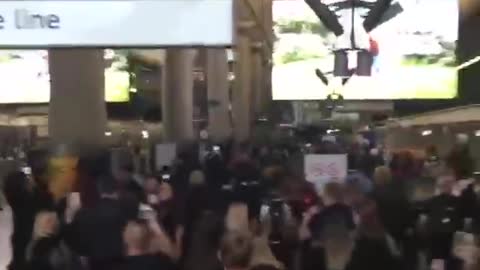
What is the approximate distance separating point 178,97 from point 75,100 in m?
15.2

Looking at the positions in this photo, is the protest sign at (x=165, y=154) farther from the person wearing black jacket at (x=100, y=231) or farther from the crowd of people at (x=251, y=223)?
the person wearing black jacket at (x=100, y=231)

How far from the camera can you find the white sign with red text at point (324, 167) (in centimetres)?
1227

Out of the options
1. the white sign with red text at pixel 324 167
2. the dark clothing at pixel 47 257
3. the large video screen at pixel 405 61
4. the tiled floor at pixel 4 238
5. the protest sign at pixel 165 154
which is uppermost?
the large video screen at pixel 405 61

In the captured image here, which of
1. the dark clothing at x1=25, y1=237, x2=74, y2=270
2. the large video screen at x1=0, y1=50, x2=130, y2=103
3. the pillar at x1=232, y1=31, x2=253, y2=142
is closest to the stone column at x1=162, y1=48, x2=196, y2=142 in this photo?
the large video screen at x1=0, y1=50, x2=130, y2=103

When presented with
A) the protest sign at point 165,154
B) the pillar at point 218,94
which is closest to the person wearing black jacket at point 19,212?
the protest sign at point 165,154

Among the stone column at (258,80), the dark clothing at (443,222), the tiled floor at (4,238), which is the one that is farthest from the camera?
the stone column at (258,80)

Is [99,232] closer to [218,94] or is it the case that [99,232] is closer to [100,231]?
[100,231]

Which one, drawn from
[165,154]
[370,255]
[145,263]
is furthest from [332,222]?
[165,154]

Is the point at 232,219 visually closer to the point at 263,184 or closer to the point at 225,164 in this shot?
the point at 263,184

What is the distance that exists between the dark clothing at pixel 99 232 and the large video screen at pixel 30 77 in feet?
88.3

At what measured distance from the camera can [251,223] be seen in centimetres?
852

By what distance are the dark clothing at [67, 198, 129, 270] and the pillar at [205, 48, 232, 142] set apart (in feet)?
81.9

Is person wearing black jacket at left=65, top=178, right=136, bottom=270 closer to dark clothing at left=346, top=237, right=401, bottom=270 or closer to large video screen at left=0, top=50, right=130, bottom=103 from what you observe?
dark clothing at left=346, top=237, right=401, bottom=270

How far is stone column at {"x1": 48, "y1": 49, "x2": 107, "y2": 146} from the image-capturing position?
65.4 ft
